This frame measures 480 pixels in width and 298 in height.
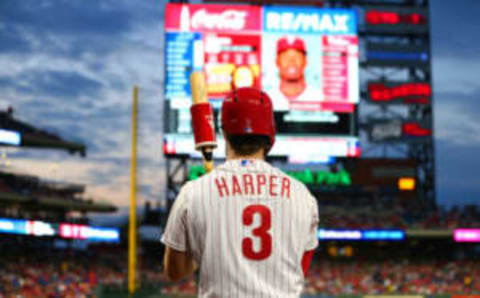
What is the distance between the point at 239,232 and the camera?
1.95 m

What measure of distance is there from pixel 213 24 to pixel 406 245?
14802mm

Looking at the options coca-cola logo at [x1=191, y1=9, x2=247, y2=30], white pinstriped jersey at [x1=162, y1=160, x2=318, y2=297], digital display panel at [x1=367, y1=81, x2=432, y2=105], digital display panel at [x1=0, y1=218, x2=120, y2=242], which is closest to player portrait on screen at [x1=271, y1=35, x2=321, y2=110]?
coca-cola logo at [x1=191, y1=9, x2=247, y2=30]

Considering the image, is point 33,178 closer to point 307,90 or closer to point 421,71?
point 307,90

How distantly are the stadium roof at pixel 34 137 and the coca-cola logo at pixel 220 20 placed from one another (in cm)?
933

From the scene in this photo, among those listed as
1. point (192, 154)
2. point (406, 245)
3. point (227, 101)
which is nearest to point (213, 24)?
point (192, 154)

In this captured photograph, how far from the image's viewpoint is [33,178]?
28672 millimetres

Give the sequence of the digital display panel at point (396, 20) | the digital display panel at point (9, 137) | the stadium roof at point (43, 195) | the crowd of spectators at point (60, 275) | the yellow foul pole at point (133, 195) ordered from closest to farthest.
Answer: the yellow foul pole at point (133, 195), the crowd of spectators at point (60, 275), the digital display panel at point (9, 137), the stadium roof at point (43, 195), the digital display panel at point (396, 20)

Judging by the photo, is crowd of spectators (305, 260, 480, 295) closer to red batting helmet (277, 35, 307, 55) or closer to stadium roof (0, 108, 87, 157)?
red batting helmet (277, 35, 307, 55)

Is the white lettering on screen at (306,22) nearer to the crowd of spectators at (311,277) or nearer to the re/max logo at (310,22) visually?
the re/max logo at (310,22)

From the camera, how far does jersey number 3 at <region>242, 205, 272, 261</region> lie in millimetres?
1940

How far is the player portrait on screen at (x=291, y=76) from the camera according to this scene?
2150 cm

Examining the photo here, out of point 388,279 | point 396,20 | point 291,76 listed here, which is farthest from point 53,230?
point 396,20

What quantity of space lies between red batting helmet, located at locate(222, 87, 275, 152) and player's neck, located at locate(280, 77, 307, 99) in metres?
19.6

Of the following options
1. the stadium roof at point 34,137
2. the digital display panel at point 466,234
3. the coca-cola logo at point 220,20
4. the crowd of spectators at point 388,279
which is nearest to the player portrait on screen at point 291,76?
the coca-cola logo at point 220,20
